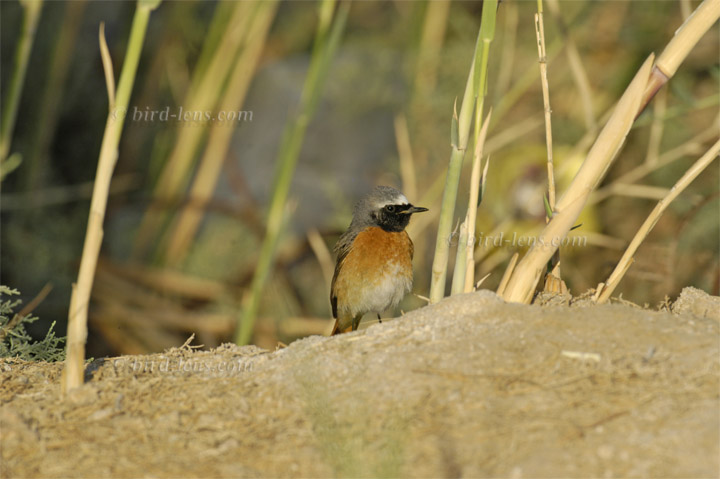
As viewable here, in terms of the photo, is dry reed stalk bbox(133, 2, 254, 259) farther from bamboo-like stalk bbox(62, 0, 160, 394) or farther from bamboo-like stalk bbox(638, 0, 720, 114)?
bamboo-like stalk bbox(638, 0, 720, 114)

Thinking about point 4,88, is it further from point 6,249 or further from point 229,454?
point 229,454

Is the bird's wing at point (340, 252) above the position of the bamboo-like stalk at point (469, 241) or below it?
below

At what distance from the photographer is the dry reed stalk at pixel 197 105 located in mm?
6375

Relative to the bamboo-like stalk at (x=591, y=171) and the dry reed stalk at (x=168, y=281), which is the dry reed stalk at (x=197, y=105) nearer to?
the dry reed stalk at (x=168, y=281)

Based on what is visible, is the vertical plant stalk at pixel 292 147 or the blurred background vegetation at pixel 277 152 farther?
the blurred background vegetation at pixel 277 152

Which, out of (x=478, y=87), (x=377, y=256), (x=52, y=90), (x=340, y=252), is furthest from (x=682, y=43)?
(x=52, y=90)

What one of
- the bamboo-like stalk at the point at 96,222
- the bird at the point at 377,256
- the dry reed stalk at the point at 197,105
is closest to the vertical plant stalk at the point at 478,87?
the bamboo-like stalk at the point at 96,222

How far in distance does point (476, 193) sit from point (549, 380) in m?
0.90

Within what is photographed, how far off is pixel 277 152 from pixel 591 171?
18.6 feet

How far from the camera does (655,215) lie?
303cm

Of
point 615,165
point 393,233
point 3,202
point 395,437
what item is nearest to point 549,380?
point 395,437

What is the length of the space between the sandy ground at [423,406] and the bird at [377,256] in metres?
1.72

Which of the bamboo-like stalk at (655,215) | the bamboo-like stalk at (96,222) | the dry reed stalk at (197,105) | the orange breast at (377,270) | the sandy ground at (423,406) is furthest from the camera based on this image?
the dry reed stalk at (197,105)

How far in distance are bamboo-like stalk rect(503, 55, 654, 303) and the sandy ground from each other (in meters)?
0.25
